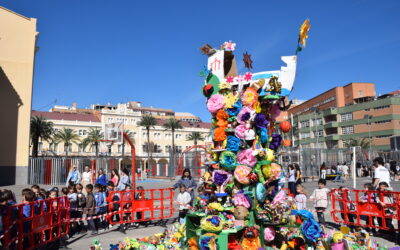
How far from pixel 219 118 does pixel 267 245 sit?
2472 mm

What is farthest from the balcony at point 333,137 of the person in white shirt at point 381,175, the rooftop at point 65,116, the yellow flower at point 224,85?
the yellow flower at point 224,85

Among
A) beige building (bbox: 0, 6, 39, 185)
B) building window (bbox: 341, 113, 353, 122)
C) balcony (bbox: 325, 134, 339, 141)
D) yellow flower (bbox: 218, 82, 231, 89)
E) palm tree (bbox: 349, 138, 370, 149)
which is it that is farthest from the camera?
balcony (bbox: 325, 134, 339, 141)

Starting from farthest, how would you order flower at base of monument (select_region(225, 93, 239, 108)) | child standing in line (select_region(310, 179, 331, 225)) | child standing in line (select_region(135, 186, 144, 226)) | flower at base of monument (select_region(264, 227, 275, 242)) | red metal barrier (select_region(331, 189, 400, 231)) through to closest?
child standing in line (select_region(135, 186, 144, 226)) → child standing in line (select_region(310, 179, 331, 225)) → red metal barrier (select_region(331, 189, 400, 231)) → flower at base of monument (select_region(225, 93, 239, 108)) → flower at base of monument (select_region(264, 227, 275, 242))

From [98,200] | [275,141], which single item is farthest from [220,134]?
[98,200]

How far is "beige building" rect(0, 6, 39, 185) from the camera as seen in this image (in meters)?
28.6

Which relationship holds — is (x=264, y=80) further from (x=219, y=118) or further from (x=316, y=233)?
(x=316, y=233)

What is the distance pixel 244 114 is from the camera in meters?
6.22

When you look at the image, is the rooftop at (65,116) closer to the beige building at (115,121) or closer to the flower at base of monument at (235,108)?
the beige building at (115,121)

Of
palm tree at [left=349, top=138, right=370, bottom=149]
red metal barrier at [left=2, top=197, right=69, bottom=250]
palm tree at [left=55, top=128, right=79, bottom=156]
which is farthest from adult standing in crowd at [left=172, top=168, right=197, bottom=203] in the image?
palm tree at [left=349, top=138, right=370, bottom=149]

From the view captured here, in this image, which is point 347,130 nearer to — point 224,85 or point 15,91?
point 15,91

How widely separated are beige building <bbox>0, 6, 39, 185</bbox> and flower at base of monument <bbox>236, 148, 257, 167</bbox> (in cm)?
2767

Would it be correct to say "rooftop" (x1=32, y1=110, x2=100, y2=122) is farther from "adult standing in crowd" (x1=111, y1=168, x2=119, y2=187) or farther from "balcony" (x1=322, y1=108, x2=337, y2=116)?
"adult standing in crowd" (x1=111, y1=168, x2=119, y2=187)

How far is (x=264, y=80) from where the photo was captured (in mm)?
6430

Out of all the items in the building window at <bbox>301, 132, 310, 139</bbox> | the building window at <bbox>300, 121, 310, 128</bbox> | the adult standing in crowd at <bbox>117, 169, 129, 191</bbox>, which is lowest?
the adult standing in crowd at <bbox>117, 169, 129, 191</bbox>
